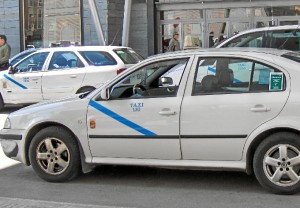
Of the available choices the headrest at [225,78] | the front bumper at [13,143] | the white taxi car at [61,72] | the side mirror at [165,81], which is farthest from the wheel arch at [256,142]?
the white taxi car at [61,72]

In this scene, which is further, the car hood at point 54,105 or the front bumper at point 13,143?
the front bumper at point 13,143

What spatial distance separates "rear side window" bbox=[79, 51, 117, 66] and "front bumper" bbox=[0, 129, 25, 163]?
5.62 meters

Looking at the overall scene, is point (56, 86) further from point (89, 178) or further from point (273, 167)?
point (273, 167)

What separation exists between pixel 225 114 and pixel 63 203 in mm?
1900

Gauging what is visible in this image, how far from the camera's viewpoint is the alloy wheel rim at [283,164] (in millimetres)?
5145

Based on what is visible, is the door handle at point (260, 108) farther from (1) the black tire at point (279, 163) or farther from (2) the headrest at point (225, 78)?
(2) the headrest at point (225, 78)

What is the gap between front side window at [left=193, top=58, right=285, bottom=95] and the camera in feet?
17.5

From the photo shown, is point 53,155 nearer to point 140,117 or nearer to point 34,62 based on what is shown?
point 140,117

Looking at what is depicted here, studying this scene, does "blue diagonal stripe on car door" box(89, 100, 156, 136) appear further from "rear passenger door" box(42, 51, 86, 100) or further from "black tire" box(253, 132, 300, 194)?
"rear passenger door" box(42, 51, 86, 100)

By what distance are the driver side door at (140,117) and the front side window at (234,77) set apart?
0.22 m

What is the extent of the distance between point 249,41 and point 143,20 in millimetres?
12060

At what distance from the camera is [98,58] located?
1191 cm

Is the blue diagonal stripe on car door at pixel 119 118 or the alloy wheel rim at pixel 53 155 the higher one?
the blue diagonal stripe on car door at pixel 119 118

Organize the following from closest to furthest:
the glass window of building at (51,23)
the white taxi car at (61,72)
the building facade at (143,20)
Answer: the white taxi car at (61,72) → the building facade at (143,20) → the glass window of building at (51,23)
